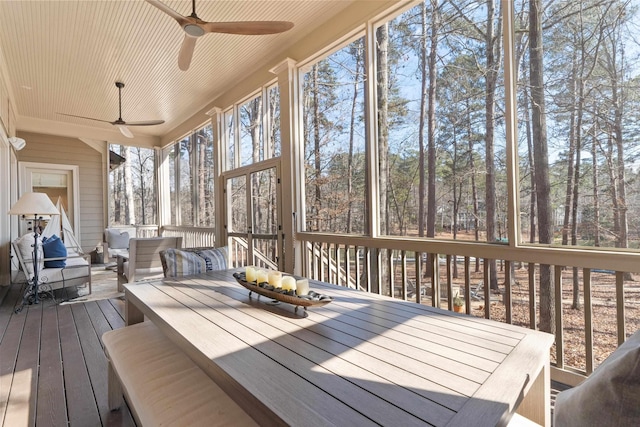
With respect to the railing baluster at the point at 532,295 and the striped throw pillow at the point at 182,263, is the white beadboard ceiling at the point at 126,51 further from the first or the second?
the railing baluster at the point at 532,295

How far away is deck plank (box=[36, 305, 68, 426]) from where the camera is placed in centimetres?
175

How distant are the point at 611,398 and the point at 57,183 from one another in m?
9.01

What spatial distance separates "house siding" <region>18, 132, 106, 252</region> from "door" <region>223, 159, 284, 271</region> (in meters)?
3.96

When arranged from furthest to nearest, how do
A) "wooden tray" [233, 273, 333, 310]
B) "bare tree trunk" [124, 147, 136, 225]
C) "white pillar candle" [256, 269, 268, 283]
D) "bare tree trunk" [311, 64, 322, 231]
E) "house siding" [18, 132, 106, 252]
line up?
"bare tree trunk" [124, 147, 136, 225] < "house siding" [18, 132, 106, 252] < "bare tree trunk" [311, 64, 322, 231] < "white pillar candle" [256, 269, 268, 283] < "wooden tray" [233, 273, 333, 310]

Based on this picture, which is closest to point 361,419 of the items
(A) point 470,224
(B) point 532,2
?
(A) point 470,224

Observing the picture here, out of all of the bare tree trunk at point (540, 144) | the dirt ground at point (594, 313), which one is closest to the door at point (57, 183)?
the dirt ground at point (594, 313)

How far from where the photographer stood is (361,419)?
71 cm

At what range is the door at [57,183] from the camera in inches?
256

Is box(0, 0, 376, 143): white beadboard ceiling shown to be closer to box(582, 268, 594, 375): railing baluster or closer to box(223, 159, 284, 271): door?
box(223, 159, 284, 271): door

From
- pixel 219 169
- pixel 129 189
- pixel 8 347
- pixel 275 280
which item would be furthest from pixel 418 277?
pixel 129 189

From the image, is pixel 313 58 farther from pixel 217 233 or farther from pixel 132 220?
pixel 132 220

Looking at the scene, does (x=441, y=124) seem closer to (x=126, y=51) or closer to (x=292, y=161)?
(x=292, y=161)

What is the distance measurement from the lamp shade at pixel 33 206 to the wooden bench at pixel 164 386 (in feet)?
10.2

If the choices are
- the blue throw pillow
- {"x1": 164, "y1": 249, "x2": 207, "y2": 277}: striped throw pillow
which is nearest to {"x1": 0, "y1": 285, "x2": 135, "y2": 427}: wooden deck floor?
the blue throw pillow
